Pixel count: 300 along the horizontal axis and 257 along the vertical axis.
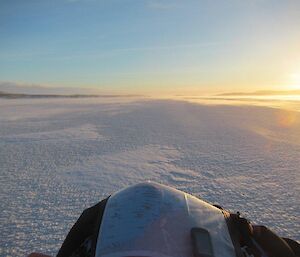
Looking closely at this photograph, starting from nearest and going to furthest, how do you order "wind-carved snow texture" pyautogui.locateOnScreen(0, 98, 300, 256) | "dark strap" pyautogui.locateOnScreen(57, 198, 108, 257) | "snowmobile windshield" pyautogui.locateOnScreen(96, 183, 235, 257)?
"snowmobile windshield" pyautogui.locateOnScreen(96, 183, 235, 257) < "dark strap" pyautogui.locateOnScreen(57, 198, 108, 257) < "wind-carved snow texture" pyautogui.locateOnScreen(0, 98, 300, 256)

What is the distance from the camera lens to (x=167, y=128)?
361 inches

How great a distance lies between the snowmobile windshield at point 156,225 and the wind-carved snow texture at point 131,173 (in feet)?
4.77

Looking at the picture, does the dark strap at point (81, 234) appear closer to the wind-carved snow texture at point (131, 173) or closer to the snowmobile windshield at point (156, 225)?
the snowmobile windshield at point (156, 225)

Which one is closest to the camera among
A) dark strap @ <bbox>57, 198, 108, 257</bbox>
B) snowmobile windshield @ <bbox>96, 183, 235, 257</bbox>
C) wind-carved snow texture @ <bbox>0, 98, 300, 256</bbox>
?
snowmobile windshield @ <bbox>96, 183, 235, 257</bbox>

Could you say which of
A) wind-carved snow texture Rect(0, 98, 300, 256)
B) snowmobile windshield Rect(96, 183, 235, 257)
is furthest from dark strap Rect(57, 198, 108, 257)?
wind-carved snow texture Rect(0, 98, 300, 256)

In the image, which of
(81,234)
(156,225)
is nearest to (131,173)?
(81,234)

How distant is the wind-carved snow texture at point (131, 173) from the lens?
302 cm

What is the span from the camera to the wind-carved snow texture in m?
3.02

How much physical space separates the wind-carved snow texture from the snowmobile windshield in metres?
1.45

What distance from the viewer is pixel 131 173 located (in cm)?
463

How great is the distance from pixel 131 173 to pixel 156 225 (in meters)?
3.43

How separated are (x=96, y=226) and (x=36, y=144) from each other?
5.92m

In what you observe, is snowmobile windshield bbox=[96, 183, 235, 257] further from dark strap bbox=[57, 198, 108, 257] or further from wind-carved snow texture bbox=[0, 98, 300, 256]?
wind-carved snow texture bbox=[0, 98, 300, 256]

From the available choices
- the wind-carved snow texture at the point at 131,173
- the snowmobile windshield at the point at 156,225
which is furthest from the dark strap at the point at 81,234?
the wind-carved snow texture at the point at 131,173
